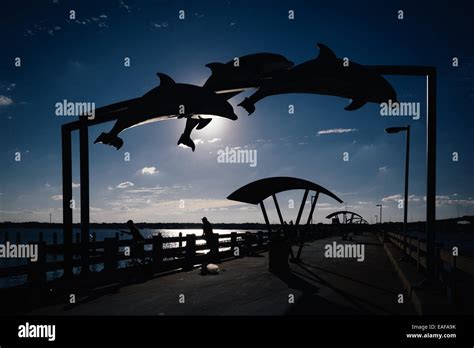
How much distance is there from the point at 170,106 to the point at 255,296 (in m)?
4.51

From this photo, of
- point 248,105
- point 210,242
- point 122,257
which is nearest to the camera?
point 248,105

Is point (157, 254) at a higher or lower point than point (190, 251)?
higher

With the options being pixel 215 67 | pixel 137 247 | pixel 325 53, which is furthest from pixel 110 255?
pixel 325 53

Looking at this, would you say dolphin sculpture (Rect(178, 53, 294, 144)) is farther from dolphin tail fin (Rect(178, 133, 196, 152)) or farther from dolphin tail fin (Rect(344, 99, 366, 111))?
dolphin tail fin (Rect(178, 133, 196, 152))

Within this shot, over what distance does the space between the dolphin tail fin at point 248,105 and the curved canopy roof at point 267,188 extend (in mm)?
8181

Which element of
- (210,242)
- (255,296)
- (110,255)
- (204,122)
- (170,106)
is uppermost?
(170,106)

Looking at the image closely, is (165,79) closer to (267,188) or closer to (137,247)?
(137,247)

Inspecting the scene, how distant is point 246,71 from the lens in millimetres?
8891

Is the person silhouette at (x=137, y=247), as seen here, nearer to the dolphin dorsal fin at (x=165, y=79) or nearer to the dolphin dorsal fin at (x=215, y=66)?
the dolphin dorsal fin at (x=165, y=79)

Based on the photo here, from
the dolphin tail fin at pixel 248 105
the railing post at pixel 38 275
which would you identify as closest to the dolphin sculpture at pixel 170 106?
the dolphin tail fin at pixel 248 105

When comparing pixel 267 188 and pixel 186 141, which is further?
pixel 267 188

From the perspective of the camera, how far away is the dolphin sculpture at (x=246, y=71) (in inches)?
344

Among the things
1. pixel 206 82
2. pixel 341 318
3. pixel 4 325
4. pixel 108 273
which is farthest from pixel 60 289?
pixel 341 318

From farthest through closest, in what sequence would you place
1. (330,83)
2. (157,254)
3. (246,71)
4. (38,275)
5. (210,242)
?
(210,242) → (157,254) → (38,275) → (246,71) → (330,83)
